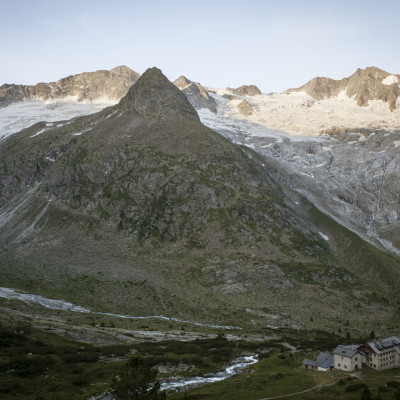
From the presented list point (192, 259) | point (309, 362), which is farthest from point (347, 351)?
point (192, 259)

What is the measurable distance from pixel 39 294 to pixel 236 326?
5913cm

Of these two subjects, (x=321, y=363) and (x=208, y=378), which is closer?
Answer: (x=208, y=378)

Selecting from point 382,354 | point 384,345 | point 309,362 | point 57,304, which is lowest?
point 57,304

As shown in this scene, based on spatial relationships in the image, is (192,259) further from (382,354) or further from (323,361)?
(382,354)

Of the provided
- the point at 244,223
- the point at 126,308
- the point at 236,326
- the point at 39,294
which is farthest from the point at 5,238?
the point at 236,326

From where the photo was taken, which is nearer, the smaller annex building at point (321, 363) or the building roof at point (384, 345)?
the building roof at point (384, 345)

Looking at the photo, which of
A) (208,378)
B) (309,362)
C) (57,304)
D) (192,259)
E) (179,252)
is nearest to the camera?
(208,378)

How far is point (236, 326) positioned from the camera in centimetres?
11912

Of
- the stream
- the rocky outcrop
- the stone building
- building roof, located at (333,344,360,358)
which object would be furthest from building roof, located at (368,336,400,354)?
the rocky outcrop

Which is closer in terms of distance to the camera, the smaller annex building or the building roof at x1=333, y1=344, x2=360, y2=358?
the building roof at x1=333, y1=344, x2=360, y2=358

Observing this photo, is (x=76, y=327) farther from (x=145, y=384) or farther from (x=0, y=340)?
(x=145, y=384)

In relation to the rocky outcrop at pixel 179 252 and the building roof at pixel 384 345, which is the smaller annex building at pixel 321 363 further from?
the rocky outcrop at pixel 179 252

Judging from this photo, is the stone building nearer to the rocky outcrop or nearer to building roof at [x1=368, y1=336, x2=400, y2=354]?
building roof at [x1=368, y1=336, x2=400, y2=354]

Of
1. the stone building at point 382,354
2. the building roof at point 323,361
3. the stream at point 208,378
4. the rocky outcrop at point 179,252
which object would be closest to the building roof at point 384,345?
the stone building at point 382,354
